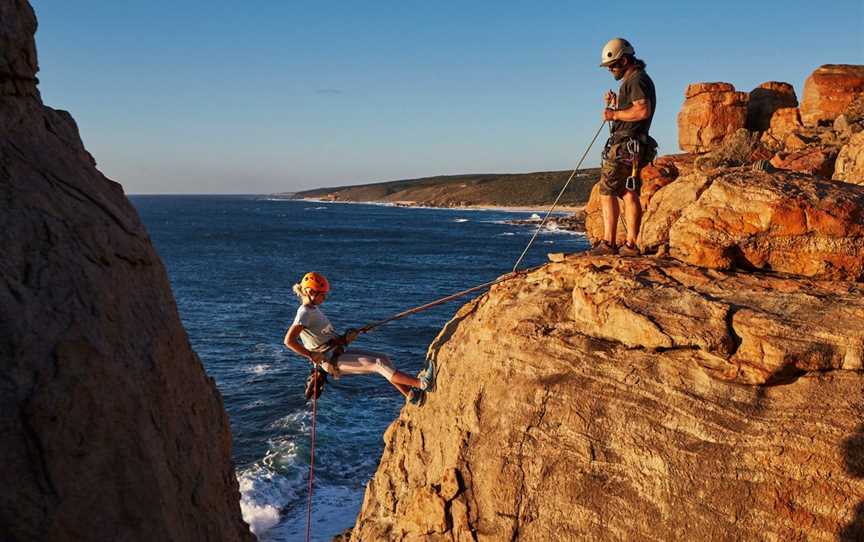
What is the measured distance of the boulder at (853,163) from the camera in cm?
1191

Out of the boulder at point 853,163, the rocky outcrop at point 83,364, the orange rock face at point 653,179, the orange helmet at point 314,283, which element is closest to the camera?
the rocky outcrop at point 83,364

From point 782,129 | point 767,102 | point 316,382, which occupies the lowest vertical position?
point 316,382

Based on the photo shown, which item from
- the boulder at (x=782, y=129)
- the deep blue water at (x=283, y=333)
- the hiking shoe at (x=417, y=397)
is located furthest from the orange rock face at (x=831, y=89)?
the hiking shoe at (x=417, y=397)

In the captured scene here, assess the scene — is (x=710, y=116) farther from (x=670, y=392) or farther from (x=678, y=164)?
(x=670, y=392)

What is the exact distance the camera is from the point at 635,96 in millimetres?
9289

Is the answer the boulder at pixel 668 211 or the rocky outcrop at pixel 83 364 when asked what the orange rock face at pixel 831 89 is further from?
the rocky outcrop at pixel 83 364

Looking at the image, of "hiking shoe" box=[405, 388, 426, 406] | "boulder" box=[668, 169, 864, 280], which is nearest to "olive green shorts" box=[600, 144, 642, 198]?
"boulder" box=[668, 169, 864, 280]


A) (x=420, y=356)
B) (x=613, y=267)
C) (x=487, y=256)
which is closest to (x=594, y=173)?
(x=487, y=256)

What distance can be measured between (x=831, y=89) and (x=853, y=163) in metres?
25.8

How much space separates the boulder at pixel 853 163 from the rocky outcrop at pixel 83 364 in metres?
11.7

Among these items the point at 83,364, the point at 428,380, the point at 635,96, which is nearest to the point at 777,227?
the point at 635,96

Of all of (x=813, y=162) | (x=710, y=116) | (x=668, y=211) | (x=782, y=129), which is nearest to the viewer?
(x=668, y=211)

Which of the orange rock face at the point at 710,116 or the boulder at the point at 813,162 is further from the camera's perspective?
the orange rock face at the point at 710,116

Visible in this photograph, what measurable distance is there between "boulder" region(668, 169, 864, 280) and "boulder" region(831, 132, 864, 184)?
12.2 ft
